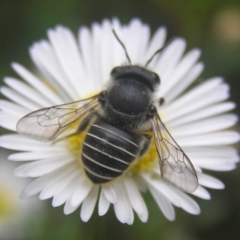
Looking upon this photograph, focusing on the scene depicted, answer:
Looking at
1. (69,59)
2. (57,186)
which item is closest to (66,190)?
(57,186)

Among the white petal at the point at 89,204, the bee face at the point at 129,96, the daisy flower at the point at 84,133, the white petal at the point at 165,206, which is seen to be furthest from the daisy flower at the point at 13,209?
the bee face at the point at 129,96

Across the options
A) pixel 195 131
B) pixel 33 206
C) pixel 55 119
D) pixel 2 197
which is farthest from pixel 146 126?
pixel 2 197

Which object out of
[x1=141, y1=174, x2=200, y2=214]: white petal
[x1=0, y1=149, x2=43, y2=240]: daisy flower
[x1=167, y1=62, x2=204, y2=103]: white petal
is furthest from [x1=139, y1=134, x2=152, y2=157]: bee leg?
[x1=0, y1=149, x2=43, y2=240]: daisy flower

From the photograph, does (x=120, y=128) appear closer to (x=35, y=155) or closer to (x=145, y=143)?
(x=145, y=143)

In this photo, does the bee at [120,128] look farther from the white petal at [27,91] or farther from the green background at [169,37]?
the green background at [169,37]

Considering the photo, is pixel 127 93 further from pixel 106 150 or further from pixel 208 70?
pixel 208 70

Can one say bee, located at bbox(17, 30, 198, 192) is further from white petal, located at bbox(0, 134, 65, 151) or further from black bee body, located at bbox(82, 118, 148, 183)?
white petal, located at bbox(0, 134, 65, 151)
